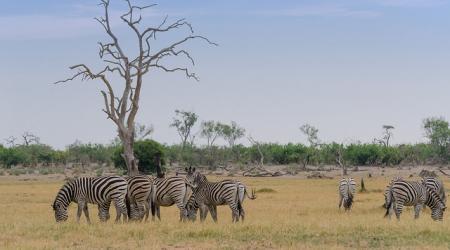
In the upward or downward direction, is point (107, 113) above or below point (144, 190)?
above

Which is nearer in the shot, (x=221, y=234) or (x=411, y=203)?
(x=221, y=234)

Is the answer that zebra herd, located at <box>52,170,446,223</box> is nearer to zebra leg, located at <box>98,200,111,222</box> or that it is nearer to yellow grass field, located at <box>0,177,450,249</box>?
zebra leg, located at <box>98,200,111,222</box>

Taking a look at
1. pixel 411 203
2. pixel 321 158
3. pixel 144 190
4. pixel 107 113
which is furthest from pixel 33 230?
pixel 321 158

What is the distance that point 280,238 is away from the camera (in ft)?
49.9

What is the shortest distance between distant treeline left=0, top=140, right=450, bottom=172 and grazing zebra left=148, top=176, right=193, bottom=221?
56956mm

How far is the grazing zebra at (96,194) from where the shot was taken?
744 inches

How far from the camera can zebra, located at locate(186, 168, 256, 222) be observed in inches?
779

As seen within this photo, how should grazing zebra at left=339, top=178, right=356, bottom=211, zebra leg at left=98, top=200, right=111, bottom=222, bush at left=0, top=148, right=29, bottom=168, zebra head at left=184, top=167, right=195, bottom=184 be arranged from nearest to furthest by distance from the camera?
zebra leg at left=98, top=200, right=111, bottom=222 < zebra head at left=184, top=167, right=195, bottom=184 < grazing zebra at left=339, top=178, right=356, bottom=211 < bush at left=0, top=148, right=29, bottom=168

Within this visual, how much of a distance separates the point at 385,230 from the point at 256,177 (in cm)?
4658

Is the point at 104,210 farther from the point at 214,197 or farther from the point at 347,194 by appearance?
the point at 347,194

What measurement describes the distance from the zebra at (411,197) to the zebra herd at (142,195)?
157 inches

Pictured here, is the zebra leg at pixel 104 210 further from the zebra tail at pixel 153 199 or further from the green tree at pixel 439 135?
the green tree at pixel 439 135

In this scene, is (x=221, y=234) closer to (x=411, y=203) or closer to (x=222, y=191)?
(x=222, y=191)

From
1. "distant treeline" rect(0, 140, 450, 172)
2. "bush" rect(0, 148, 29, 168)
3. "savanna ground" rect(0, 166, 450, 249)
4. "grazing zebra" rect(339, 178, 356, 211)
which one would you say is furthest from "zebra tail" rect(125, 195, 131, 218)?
"bush" rect(0, 148, 29, 168)
